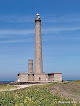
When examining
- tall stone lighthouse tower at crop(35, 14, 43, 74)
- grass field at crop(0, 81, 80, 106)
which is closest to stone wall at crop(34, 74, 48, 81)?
tall stone lighthouse tower at crop(35, 14, 43, 74)

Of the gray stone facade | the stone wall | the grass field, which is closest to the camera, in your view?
the grass field

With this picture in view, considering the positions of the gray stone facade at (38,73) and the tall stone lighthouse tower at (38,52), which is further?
the tall stone lighthouse tower at (38,52)

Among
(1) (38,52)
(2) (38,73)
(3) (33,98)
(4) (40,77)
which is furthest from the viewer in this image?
(1) (38,52)

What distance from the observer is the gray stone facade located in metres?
63.5

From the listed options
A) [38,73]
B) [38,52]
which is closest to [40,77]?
[38,73]

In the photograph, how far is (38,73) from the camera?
65.5 meters

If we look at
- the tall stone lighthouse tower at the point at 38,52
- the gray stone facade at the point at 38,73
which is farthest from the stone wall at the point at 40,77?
the tall stone lighthouse tower at the point at 38,52

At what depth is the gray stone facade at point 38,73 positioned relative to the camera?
63.5 m

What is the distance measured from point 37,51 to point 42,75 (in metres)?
8.98

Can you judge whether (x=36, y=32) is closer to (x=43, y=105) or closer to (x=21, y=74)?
(x=21, y=74)

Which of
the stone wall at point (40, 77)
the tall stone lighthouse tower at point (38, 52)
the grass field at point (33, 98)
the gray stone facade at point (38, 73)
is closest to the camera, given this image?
the grass field at point (33, 98)

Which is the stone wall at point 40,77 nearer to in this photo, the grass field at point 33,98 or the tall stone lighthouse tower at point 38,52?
the tall stone lighthouse tower at point 38,52

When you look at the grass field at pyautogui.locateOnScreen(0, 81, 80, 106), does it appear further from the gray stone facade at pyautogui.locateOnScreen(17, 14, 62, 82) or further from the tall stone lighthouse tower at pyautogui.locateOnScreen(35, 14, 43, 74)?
the tall stone lighthouse tower at pyautogui.locateOnScreen(35, 14, 43, 74)

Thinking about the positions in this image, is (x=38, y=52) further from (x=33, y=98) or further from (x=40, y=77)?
(x=33, y=98)
